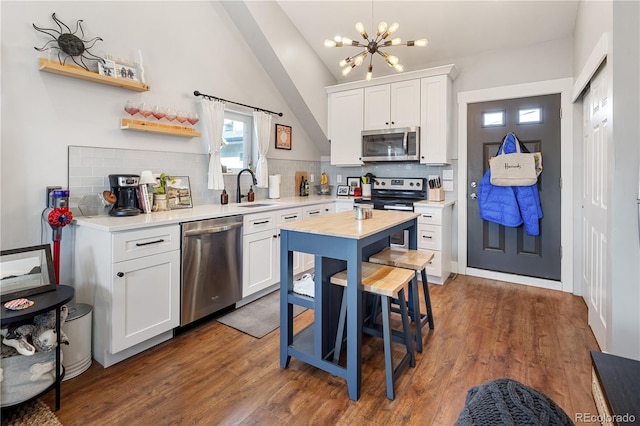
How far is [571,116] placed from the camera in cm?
335

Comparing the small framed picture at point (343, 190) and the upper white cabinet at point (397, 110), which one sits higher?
the upper white cabinet at point (397, 110)

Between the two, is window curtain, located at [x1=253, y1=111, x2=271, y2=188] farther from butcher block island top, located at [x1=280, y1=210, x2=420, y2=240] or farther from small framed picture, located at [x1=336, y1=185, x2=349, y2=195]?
butcher block island top, located at [x1=280, y1=210, x2=420, y2=240]

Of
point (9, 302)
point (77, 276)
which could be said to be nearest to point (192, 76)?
point (77, 276)

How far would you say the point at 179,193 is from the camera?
294 cm

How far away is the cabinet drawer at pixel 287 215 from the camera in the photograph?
10.7 feet

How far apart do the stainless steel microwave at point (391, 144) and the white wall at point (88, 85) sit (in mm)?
1765

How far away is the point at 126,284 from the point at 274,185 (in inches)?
86.0

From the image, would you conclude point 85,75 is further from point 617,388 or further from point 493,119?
point 493,119

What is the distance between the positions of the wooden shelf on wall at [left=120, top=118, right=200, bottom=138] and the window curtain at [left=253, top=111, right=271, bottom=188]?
2.93ft

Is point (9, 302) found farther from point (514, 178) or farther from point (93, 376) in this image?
point (514, 178)

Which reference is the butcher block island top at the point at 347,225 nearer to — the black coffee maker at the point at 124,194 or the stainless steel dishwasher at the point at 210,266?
the stainless steel dishwasher at the point at 210,266

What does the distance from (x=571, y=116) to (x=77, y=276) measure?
4.56 meters

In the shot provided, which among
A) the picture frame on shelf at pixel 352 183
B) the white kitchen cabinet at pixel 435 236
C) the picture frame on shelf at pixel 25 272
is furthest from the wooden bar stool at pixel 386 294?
the picture frame on shelf at pixel 352 183

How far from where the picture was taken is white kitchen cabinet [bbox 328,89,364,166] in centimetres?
433
